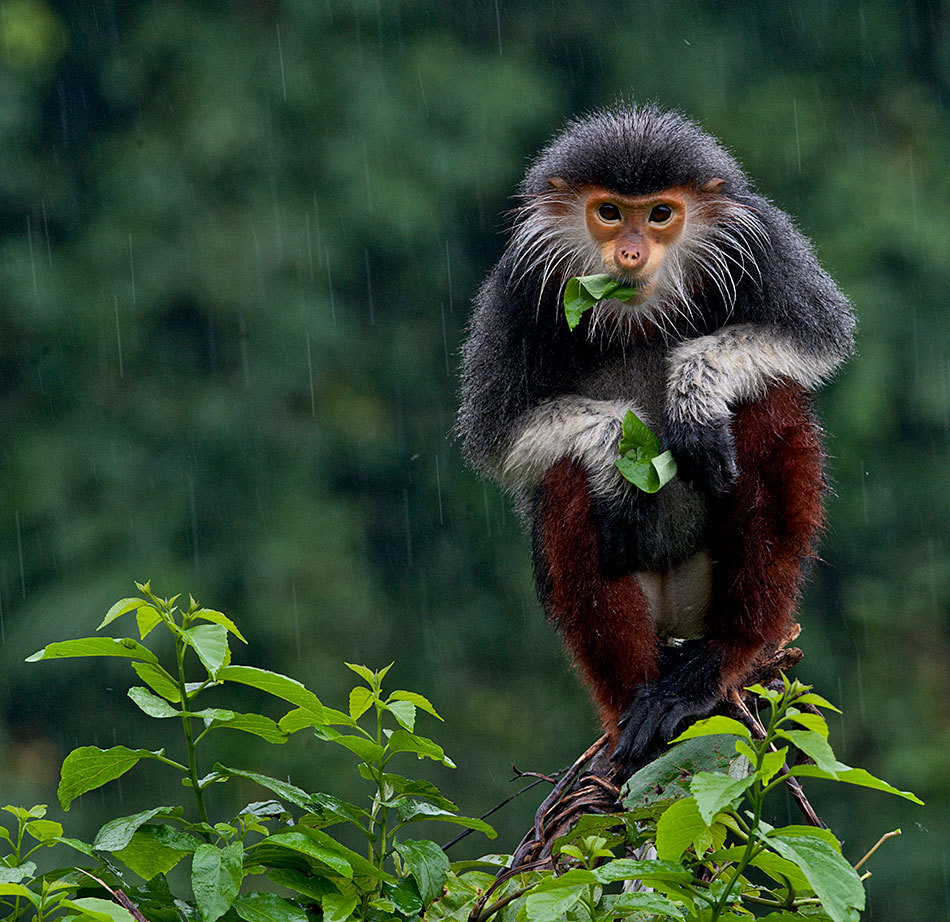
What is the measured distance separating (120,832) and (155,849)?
9 cm

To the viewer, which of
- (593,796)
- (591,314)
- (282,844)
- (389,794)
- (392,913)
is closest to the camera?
(282,844)

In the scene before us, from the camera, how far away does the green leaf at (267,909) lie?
157 cm

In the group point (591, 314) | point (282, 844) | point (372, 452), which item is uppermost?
point (591, 314)

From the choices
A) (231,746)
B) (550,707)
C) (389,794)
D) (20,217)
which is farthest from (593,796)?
(20,217)

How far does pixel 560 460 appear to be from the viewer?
3.19 m

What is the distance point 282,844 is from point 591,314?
2079 mm

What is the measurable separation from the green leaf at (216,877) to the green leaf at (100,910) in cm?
8

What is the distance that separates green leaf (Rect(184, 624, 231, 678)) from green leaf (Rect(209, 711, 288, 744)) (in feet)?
0.22

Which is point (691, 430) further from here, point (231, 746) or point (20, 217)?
point (20, 217)

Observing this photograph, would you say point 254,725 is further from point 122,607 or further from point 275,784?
point 122,607

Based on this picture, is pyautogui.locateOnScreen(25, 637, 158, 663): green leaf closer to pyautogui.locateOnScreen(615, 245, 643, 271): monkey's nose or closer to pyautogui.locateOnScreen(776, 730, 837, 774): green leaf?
pyautogui.locateOnScreen(776, 730, 837, 774): green leaf

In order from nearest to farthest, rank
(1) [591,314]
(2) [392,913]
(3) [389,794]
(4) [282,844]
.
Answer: (4) [282,844] → (2) [392,913] → (3) [389,794] → (1) [591,314]

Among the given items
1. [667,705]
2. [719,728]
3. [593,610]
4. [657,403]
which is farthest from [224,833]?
[657,403]

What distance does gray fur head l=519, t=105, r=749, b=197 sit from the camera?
3.32 m
